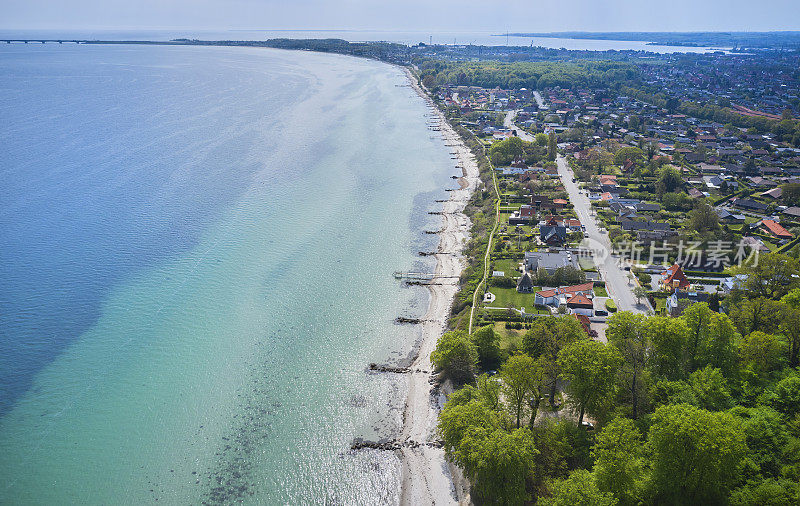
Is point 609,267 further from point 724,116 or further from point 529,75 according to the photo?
point 529,75

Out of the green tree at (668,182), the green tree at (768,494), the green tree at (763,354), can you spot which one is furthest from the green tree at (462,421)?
the green tree at (668,182)

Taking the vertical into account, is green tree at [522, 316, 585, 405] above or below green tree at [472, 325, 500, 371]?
above

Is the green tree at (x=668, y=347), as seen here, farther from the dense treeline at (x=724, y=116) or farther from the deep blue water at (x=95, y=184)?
the dense treeline at (x=724, y=116)

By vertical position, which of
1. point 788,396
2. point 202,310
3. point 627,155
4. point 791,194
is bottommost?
point 202,310

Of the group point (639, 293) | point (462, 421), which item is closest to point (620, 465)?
point (462, 421)

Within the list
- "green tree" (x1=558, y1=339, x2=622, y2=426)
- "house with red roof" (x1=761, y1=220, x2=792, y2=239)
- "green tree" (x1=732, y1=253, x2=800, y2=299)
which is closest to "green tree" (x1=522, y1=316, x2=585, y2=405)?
"green tree" (x1=558, y1=339, x2=622, y2=426)

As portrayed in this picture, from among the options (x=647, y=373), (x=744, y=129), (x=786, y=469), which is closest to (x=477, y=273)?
(x=647, y=373)

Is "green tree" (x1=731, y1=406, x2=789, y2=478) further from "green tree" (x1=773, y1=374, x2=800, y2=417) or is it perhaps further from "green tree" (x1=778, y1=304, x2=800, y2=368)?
"green tree" (x1=778, y1=304, x2=800, y2=368)
